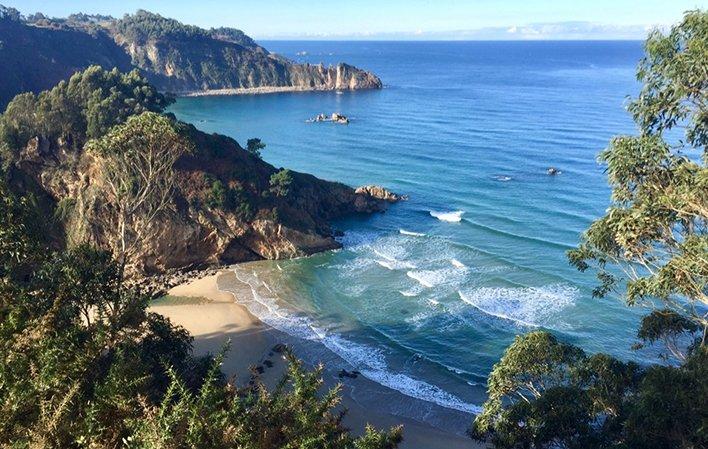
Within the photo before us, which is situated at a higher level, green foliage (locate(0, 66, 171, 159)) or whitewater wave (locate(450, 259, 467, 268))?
green foliage (locate(0, 66, 171, 159))

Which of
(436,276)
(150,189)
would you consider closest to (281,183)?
(150,189)

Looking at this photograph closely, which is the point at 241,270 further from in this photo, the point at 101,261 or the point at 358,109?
the point at 358,109

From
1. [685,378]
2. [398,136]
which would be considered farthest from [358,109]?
[685,378]

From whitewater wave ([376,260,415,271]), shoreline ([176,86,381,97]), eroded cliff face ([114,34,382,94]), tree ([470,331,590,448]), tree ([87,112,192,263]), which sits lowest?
whitewater wave ([376,260,415,271])

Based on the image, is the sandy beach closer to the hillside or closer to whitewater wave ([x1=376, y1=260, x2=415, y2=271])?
the hillside

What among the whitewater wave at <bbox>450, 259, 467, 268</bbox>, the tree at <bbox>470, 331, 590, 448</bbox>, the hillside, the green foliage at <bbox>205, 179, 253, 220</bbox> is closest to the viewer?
the tree at <bbox>470, 331, 590, 448</bbox>

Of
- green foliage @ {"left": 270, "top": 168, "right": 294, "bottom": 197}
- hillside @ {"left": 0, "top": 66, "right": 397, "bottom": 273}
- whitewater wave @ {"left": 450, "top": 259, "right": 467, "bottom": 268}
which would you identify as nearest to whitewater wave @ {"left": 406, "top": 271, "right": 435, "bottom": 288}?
whitewater wave @ {"left": 450, "top": 259, "right": 467, "bottom": 268}
